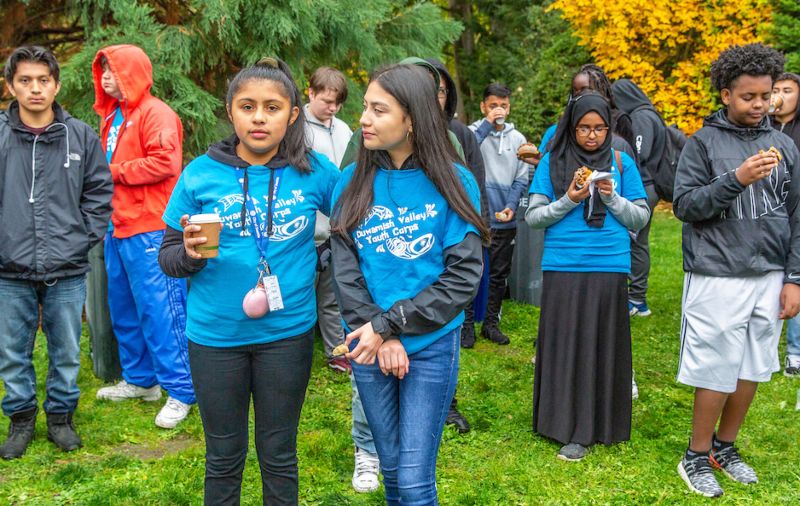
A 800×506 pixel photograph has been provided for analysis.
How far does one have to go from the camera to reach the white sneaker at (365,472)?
415 centimetres

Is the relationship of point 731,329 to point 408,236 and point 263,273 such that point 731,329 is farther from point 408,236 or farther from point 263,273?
point 263,273

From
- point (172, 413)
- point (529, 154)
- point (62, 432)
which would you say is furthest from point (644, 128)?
point (62, 432)

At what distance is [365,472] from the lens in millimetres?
4188

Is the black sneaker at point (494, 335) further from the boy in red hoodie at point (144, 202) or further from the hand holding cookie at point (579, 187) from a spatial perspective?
the boy in red hoodie at point (144, 202)

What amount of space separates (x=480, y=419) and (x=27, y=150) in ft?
10.4

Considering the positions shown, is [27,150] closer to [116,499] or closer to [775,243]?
[116,499]

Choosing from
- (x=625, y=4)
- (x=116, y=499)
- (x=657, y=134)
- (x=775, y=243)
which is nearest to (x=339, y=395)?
(x=116, y=499)

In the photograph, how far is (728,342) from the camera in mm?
3990

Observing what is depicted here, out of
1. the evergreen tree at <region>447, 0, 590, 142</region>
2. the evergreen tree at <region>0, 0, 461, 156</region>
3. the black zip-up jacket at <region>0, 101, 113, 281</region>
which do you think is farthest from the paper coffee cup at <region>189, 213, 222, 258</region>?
the evergreen tree at <region>447, 0, 590, 142</region>

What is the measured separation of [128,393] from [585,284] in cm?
322

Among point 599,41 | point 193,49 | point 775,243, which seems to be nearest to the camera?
point 775,243

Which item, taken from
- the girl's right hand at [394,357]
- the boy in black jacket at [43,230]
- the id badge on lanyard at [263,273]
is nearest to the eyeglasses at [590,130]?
the id badge on lanyard at [263,273]

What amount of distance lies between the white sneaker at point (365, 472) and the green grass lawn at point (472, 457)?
61mm

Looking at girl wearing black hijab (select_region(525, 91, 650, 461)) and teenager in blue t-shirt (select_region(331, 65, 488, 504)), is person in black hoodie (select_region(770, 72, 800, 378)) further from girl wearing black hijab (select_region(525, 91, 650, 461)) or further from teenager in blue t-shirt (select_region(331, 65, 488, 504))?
teenager in blue t-shirt (select_region(331, 65, 488, 504))
